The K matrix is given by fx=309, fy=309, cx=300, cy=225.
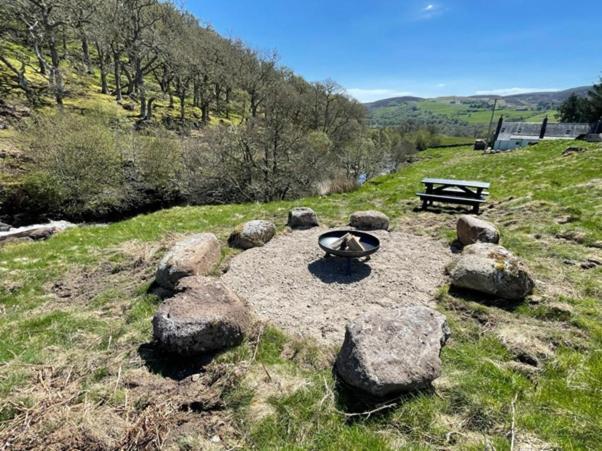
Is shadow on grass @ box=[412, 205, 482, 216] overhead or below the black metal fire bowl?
overhead

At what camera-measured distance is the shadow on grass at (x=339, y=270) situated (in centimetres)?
611

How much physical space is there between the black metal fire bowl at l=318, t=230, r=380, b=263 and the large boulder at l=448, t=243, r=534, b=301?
5.21ft

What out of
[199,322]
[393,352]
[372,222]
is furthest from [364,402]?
[372,222]

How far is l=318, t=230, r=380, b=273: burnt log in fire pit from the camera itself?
6.04m

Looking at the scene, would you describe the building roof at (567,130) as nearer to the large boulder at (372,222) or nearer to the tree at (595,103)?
the tree at (595,103)

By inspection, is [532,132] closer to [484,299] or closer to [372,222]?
[372,222]

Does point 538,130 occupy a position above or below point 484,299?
above

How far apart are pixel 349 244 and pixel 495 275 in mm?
2539

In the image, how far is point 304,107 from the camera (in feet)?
129

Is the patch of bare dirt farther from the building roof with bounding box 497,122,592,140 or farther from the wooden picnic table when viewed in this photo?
the building roof with bounding box 497,122,592,140

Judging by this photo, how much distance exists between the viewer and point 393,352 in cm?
345

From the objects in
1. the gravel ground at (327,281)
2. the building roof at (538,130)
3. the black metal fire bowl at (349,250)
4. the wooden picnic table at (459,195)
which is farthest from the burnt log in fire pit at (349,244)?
the building roof at (538,130)

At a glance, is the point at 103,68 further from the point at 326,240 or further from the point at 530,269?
the point at 530,269

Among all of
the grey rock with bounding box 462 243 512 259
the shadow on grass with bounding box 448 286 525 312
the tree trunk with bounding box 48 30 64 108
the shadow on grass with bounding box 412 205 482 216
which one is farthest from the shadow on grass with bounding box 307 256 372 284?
the tree trunk with bounding box 48 30 64 108
